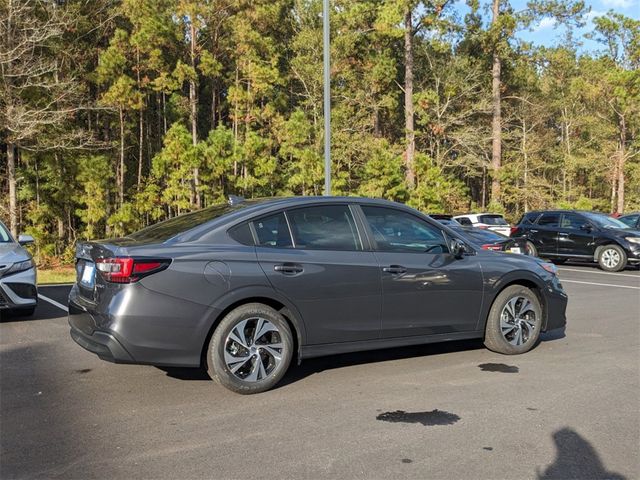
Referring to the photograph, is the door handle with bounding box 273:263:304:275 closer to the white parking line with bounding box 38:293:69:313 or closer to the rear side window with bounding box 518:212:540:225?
the white parking line with bounding box 38:293:69:313

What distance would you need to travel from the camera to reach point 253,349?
15.9ft

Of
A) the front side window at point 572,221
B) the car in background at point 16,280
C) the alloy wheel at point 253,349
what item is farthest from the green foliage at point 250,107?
the alloy wheel at point 253,349

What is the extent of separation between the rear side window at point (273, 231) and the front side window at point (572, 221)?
1371cm

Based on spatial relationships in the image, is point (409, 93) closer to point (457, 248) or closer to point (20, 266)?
point (20, 266)

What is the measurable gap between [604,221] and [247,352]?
14534 millimetres

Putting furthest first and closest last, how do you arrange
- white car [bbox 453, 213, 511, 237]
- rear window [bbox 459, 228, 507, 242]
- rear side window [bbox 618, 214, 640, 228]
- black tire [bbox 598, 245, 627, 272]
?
white car [bbox 453, 213, 511, 237]
rear side window [bbox 618, 214, 640, 228]
black tire [bbox 598, 245, 627, 272]
rear window [bbox 459, 228, 507, 242]

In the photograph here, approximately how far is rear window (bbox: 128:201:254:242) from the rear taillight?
0.33 m

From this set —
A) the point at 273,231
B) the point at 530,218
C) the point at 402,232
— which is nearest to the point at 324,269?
the point at 273,231

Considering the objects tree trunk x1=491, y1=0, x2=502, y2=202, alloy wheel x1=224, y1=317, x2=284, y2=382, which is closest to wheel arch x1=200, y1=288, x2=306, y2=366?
alloy wheel x1=224, y1=317, x2=284, y2=382

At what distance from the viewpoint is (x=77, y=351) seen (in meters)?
6.36

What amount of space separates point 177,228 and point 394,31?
2781cm

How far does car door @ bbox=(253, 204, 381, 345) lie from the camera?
497 cm

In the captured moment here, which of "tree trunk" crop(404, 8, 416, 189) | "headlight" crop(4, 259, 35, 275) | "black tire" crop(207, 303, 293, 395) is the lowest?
"black tire" crop(207, 303, 293, 395)

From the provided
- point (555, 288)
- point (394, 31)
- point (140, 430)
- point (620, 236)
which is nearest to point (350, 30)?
point (394, 31)
